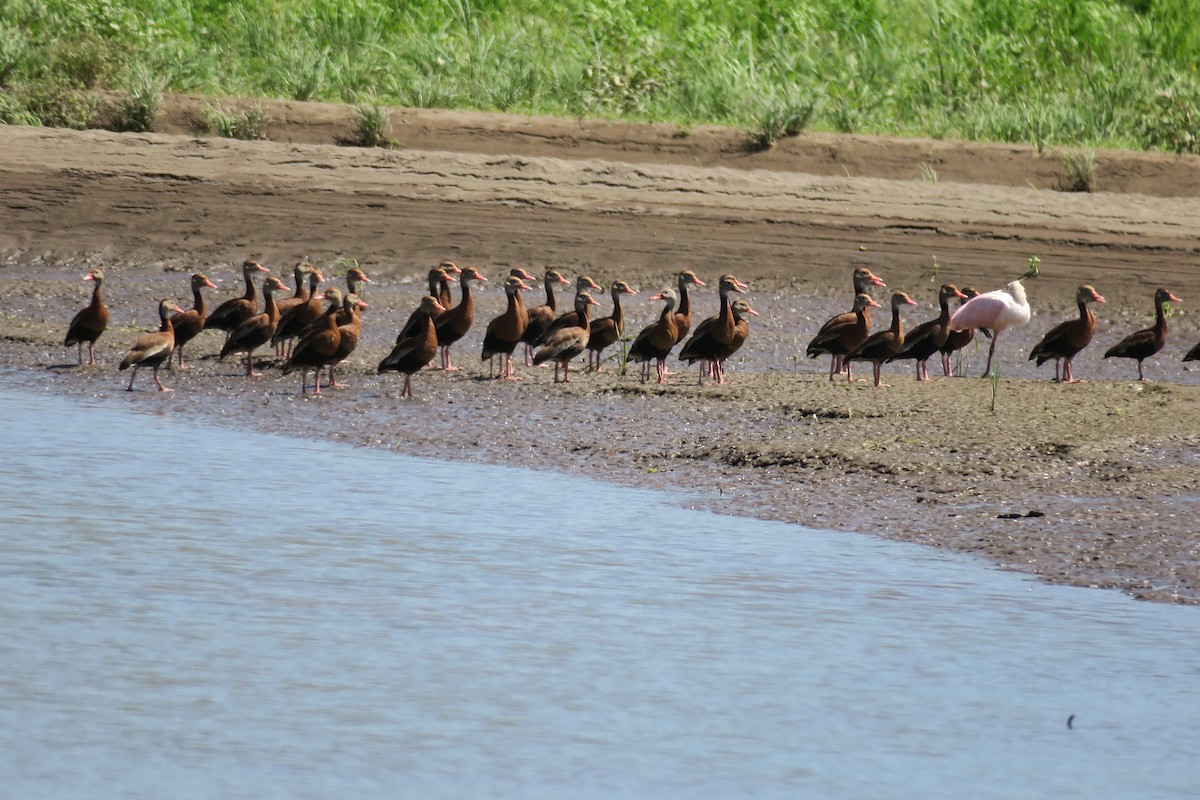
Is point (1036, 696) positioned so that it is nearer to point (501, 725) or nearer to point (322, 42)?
point (501, 725)

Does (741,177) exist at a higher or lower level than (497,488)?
higher

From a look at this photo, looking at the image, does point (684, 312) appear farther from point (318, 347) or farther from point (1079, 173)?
point (1079, 173)

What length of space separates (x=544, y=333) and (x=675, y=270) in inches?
187

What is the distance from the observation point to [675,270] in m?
21.0

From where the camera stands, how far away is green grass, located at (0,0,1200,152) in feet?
80.6

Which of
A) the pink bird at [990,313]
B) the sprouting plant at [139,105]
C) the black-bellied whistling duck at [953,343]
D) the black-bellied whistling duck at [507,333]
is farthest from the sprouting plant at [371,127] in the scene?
the pink bird at [990,313]

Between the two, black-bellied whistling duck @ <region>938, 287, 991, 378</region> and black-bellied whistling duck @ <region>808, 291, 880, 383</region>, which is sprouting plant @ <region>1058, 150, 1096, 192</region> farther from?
black-bellied whistling duck @ <region>808, 291, 880, 383</region>

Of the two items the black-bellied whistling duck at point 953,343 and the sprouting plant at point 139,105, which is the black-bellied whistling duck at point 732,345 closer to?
the black-bellied whistling duck at point 953,343

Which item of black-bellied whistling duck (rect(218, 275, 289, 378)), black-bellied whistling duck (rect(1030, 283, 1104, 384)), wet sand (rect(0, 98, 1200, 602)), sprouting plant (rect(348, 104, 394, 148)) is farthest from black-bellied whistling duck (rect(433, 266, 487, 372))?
sprouting plant (rect(348, 104, 394, 148))

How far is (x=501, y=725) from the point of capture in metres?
7.47

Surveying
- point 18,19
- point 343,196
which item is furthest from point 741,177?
point 18,19

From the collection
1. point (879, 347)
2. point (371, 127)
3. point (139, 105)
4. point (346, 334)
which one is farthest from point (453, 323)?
point (139, 105)

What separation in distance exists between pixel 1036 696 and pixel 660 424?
6335 mm

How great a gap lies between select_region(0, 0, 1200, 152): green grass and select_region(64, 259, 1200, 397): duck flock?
7372 millimetres
